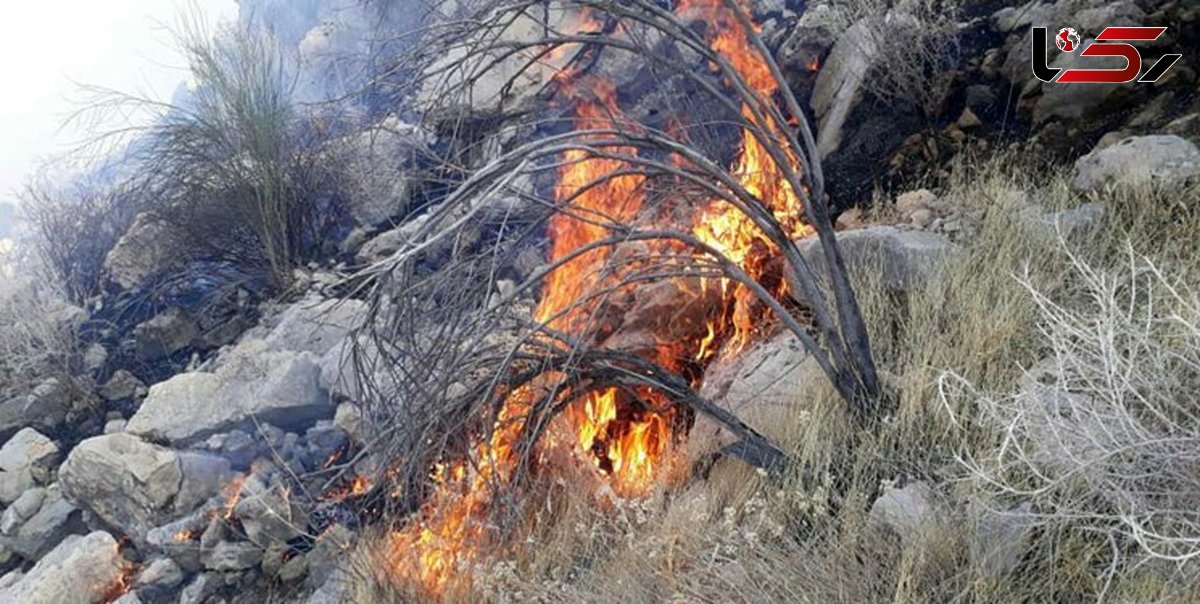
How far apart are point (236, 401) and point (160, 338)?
7.09 feet

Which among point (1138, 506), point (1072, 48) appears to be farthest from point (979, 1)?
point (1138, 506)

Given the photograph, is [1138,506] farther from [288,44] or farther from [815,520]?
[288,44]

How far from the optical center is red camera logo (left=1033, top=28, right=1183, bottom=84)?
16.3 ft

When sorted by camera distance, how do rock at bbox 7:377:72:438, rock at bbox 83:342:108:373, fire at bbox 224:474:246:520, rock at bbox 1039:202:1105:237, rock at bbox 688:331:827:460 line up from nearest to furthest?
1. rock at bbox 688:331:827:460
2. rock at bbox 1039:202:1105:237
3. fire at bbox 224:474:246:520
4. rock at bbox 7:377:72:438
5. rock at bbox 83:342:108:373

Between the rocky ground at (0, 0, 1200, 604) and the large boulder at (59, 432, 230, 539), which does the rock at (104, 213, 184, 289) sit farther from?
the large boulder at (59, 432, 230, 539)

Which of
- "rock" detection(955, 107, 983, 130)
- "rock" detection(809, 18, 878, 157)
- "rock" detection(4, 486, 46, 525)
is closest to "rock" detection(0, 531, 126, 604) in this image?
"rock" detection(4, 486, 46, 525)

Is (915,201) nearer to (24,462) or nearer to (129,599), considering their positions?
(129,599)

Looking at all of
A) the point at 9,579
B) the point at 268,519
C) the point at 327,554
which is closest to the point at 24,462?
the point at 9,579

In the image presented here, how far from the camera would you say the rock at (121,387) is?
20.6 feet

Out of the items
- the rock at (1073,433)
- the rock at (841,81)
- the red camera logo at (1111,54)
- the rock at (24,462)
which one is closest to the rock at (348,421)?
the rock at (24,462)

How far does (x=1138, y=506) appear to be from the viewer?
2270 mm

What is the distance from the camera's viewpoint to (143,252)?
7387 millimetres

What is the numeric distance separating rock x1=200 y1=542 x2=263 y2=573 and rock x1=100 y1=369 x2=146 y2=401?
2706mm

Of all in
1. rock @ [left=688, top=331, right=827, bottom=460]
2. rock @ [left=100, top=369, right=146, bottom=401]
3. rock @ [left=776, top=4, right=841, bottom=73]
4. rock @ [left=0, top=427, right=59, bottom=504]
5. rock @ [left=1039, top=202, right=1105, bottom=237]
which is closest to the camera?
rock @ [left=688, top=331, right=827, bottom=460]
